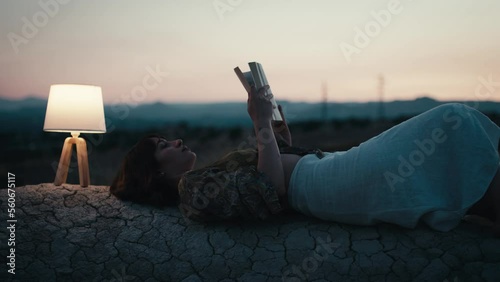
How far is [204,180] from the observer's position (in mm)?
2949

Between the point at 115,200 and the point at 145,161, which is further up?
the point at 145,161

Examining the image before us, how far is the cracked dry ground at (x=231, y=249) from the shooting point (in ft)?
8.98

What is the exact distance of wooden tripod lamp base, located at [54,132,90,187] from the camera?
4023mm

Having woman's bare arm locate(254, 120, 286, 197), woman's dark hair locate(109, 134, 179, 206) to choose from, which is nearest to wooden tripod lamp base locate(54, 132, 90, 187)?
woman's dark hair locate(109, 134, 179, 206)

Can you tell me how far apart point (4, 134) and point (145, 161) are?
2665cm

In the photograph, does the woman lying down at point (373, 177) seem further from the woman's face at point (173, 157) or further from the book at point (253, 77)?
the woman's face at point (173, 157)

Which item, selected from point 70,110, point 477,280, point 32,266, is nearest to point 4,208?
point 32,266

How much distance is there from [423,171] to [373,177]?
0.85 feet

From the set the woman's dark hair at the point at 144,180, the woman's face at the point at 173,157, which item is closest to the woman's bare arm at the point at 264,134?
the woman's face at the point at 173,157

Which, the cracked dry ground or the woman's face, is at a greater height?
the woman's face

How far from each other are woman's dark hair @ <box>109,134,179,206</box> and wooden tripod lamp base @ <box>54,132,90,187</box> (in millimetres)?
678

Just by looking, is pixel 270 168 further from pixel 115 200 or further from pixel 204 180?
pixel 115 200

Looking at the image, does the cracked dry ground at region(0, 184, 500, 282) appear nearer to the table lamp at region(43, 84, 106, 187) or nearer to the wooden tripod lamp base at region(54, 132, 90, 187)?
the wooden tripod lamp base at region(54, 132, 90, 187)

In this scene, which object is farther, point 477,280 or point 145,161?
point 145,161
